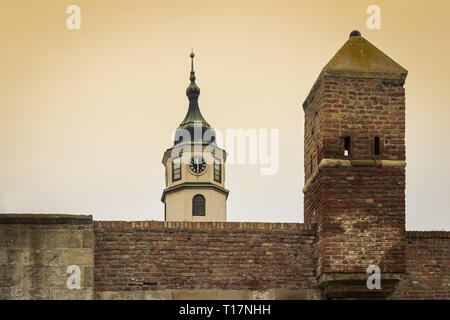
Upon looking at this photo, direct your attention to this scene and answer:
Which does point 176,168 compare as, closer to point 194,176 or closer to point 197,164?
point 197,164

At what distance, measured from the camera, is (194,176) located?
309ft

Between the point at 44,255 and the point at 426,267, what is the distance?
19.4 ft

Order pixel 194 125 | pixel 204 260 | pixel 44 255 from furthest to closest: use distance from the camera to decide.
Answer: pixel 194 125 → pixel 204 260 → pixel 44 255

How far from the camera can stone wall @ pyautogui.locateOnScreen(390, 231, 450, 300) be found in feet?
59.2

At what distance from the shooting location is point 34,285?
17500mm

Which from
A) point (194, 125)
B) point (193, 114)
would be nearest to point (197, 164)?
point (194, 125)

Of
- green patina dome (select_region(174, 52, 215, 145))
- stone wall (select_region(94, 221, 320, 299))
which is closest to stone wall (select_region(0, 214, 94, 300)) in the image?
stone wall (select_region(94, 221, 320, 299))

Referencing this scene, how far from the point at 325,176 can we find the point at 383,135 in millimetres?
1139

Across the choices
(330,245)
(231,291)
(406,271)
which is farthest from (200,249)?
(406,271)

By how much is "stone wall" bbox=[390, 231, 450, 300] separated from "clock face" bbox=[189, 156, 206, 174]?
251 feet

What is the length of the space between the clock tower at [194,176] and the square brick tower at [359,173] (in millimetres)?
71462

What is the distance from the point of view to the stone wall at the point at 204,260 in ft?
58.2

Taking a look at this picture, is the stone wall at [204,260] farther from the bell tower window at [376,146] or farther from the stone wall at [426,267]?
the bell tower window at [376,146]
